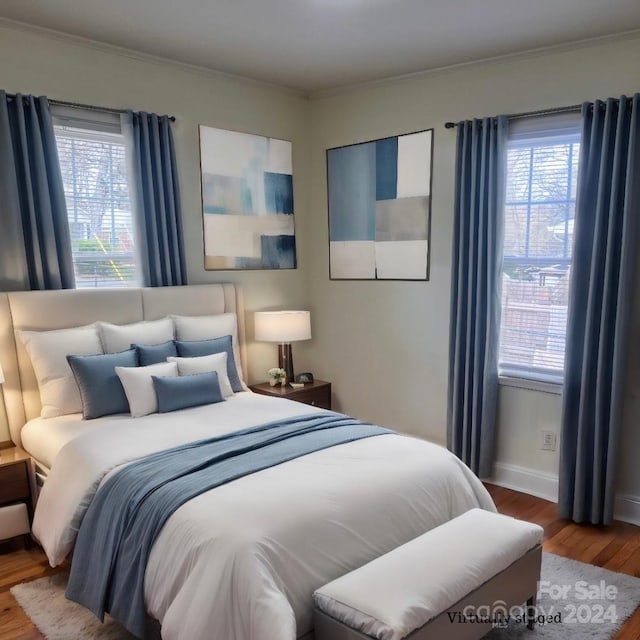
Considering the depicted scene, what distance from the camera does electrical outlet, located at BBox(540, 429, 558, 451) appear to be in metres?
3.55

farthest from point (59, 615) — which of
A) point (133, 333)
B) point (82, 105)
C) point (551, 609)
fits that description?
point (82, 105)

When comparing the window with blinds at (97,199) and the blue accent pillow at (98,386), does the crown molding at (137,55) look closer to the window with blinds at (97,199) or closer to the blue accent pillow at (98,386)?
the window with blinds at (97,199)

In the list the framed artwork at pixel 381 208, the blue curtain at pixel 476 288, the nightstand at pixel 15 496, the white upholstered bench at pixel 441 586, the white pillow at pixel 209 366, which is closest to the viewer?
the white upholstered bench at pixel 441 586

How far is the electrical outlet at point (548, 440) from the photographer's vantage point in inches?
140

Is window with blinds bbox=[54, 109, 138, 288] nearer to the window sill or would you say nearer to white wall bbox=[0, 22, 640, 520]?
white wall bbox=[0, 22, 640, 520]

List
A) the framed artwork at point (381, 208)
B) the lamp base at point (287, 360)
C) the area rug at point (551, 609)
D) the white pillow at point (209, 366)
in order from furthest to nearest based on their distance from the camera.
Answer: the lamp base at point (287, 360)
the framed artwork at point (381, 208)
the white pillow at point (209, 366)
the area rug at point (551, 609)

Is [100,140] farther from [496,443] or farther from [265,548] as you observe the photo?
[496,443]

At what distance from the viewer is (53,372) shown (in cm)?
312

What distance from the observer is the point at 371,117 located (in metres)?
4.24

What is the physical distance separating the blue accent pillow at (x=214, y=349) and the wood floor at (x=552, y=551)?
133cm

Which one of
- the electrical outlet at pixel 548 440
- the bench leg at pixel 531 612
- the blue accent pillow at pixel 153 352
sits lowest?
the bench leg at pixel 531 612

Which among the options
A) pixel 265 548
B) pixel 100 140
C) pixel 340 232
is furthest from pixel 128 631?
pixel 340 232

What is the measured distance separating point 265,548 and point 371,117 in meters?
3.35

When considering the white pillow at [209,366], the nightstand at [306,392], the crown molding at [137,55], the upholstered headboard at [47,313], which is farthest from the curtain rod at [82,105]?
the nightstand at [306,392]
